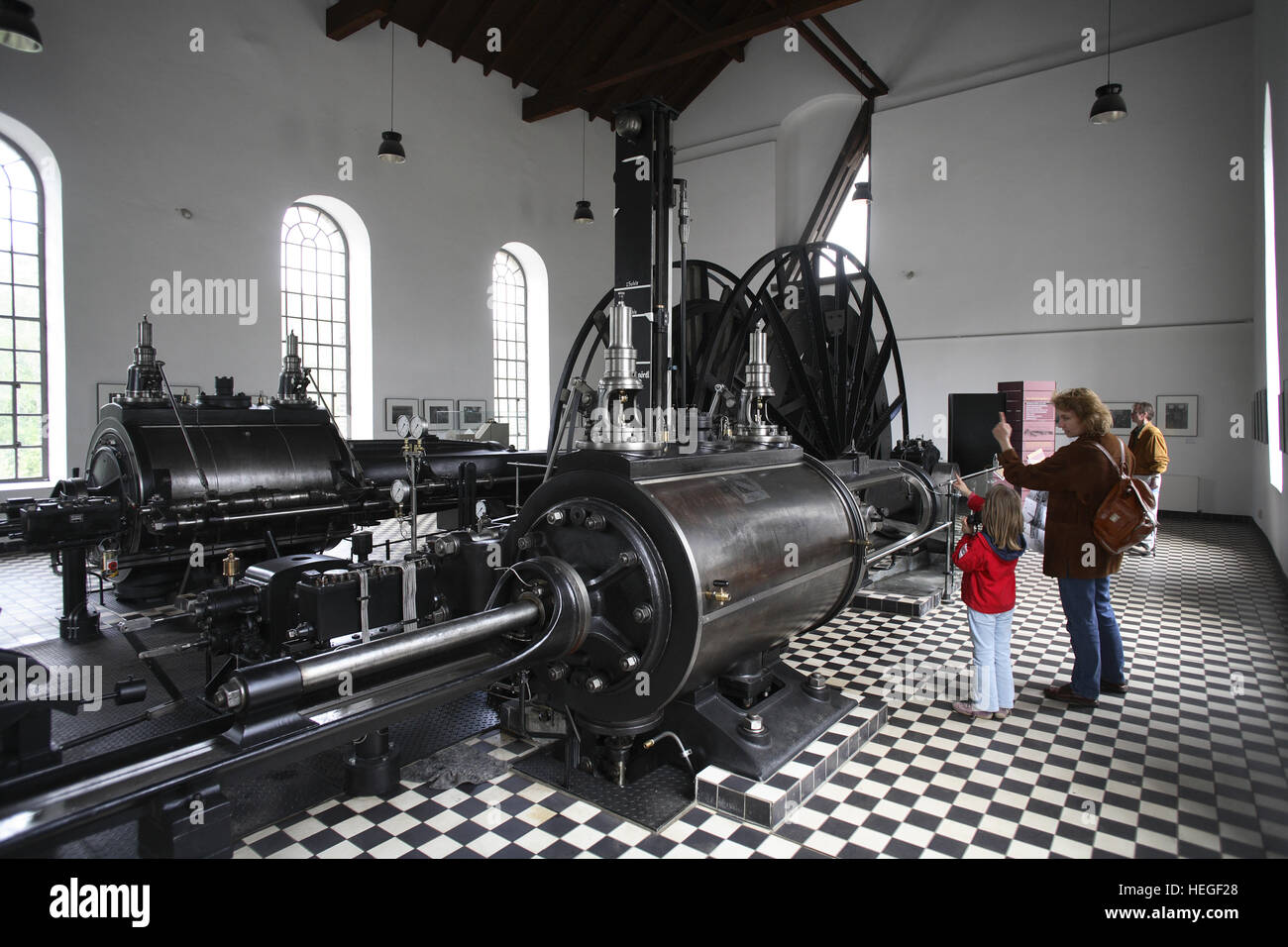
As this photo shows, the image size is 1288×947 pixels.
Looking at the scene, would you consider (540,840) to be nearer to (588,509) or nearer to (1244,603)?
(588,509)

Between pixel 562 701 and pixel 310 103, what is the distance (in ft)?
33.2

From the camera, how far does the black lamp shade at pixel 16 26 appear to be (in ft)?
16.5

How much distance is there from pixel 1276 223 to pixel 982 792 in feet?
15.8

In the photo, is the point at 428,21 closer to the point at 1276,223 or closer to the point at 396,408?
the point at 396,408

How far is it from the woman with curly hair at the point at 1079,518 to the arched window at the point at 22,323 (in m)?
9.04

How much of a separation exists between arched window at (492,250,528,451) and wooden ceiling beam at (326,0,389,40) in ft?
12.4

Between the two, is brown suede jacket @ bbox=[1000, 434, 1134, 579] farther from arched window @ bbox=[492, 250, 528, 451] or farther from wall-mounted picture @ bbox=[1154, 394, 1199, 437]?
arched window @ bbox=[492, 250, 528, 451]

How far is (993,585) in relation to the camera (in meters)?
3.19

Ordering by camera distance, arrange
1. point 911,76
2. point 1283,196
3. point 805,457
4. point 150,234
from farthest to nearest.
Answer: point 911,76
point 150,234
point 1283,196
point 805,457

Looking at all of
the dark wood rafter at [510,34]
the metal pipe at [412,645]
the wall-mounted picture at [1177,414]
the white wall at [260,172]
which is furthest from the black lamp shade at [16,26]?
the wall-mounted picture at [1177,414]

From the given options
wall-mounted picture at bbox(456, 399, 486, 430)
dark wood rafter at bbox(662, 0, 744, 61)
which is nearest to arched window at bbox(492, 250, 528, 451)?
wall-mounted picture at bbox(456, 399, 486, 430)

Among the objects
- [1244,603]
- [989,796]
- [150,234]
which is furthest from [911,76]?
[989,796]

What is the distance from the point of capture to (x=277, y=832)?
2412 mm

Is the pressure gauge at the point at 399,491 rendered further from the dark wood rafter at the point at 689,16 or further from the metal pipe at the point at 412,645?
the dark wood rafter at the point at 689,16
